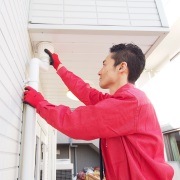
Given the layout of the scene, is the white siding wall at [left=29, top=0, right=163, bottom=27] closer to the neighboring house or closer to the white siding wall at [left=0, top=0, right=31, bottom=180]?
the neighboring house

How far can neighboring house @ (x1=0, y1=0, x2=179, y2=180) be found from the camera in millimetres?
897

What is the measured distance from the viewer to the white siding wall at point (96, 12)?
1.56 metres

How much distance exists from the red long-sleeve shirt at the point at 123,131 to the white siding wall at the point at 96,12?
2.70ft

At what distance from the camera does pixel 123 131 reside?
3.14 ft

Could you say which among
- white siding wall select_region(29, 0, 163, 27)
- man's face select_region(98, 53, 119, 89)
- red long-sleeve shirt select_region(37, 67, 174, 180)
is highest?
white siding wall select_region(29, 0, 163, 27)

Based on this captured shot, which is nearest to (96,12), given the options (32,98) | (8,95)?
(32,98)

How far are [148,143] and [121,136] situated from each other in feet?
0.48

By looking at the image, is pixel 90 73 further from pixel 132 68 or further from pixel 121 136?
pixel 121 136

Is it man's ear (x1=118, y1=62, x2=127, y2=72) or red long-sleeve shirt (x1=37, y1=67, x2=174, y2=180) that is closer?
red long-sleeve shirt (x1=37, y1=67, x2=174, y2=180)

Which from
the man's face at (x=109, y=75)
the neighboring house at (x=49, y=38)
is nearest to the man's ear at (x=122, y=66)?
the man's face at (x=109, y=75)

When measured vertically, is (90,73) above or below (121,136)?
above

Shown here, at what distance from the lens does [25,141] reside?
114cm

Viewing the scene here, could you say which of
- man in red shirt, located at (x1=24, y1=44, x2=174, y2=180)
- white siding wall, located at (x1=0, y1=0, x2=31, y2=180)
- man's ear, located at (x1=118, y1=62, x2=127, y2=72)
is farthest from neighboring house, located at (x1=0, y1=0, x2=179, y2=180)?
man's ear, located at (x1=118, y1=62, x2=127, y2=72)

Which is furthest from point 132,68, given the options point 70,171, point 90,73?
point 70,171
